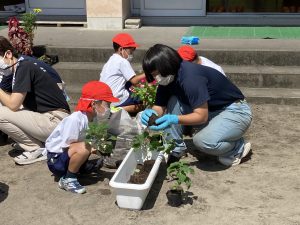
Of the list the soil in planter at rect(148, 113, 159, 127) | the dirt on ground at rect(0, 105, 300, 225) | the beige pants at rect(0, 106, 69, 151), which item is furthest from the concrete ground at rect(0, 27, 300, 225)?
the soil in planter at rect(148, 113, 159, 127)

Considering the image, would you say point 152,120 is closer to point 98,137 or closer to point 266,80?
point 98,137

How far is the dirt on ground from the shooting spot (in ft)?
11.2

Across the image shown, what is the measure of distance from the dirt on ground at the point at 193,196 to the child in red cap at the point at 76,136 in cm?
16

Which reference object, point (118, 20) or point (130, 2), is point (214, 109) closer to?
point (118, 20)

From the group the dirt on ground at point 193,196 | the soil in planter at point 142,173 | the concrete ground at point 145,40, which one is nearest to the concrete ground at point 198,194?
the dirt on ground at point 193,196

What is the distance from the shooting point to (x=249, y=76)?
611 centimetres

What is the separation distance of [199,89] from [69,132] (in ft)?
3.69

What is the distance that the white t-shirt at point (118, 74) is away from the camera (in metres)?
5.00

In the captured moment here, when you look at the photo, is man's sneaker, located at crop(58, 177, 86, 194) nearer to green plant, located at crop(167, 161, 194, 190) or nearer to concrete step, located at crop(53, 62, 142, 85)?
green plant, located at crop(167, 161, 194, 190)

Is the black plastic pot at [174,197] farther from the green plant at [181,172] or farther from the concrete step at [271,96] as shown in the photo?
the concrete step at [271,96]

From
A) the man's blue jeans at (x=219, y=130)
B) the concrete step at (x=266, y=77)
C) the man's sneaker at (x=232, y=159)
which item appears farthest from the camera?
the concrete step at (x=266, y=77)

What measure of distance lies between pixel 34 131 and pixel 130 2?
4874mm

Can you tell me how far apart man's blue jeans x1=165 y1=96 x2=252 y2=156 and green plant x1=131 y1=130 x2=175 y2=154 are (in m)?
0.20

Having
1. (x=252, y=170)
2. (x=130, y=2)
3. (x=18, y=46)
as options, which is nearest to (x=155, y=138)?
(x=252, y=170)
